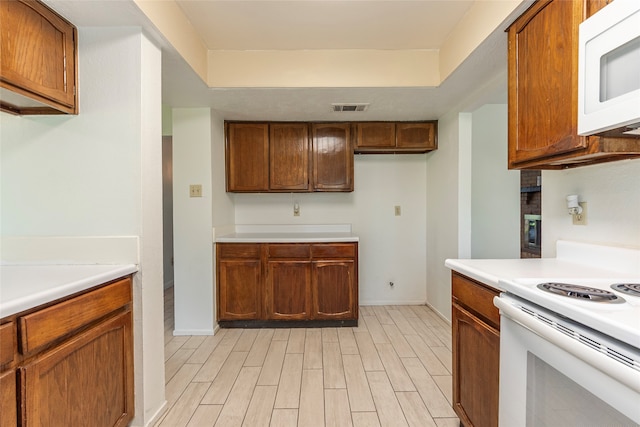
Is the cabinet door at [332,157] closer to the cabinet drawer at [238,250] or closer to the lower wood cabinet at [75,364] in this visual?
the cabinet drawer at [238,250]

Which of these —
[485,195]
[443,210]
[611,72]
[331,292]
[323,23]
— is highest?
[323,23]

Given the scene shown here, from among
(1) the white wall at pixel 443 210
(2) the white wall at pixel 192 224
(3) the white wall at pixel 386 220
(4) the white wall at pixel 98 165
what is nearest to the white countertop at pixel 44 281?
(4) the white wall at pixel 98 165

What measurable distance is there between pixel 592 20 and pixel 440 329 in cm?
258

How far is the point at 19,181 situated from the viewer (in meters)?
1.56

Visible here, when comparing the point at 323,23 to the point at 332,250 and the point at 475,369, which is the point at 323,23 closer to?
the point at 332,250

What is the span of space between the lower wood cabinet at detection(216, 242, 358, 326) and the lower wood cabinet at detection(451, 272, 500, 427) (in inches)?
58.6

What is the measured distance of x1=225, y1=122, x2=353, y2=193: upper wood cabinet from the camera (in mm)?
3252

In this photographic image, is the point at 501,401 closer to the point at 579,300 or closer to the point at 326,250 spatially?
the point at 579,300

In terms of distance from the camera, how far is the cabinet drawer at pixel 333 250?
9.73ft

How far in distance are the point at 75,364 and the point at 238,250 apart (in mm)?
1783

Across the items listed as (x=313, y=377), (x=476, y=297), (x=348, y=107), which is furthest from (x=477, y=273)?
(x=348, y=107)

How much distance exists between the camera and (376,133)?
130 inches

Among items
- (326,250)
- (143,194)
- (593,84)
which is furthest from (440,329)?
(143,194)

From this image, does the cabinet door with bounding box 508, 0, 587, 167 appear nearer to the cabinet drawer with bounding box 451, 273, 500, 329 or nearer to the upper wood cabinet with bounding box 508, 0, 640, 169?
the upper wood cabinet with bounding box 508, 0, 640, 169
